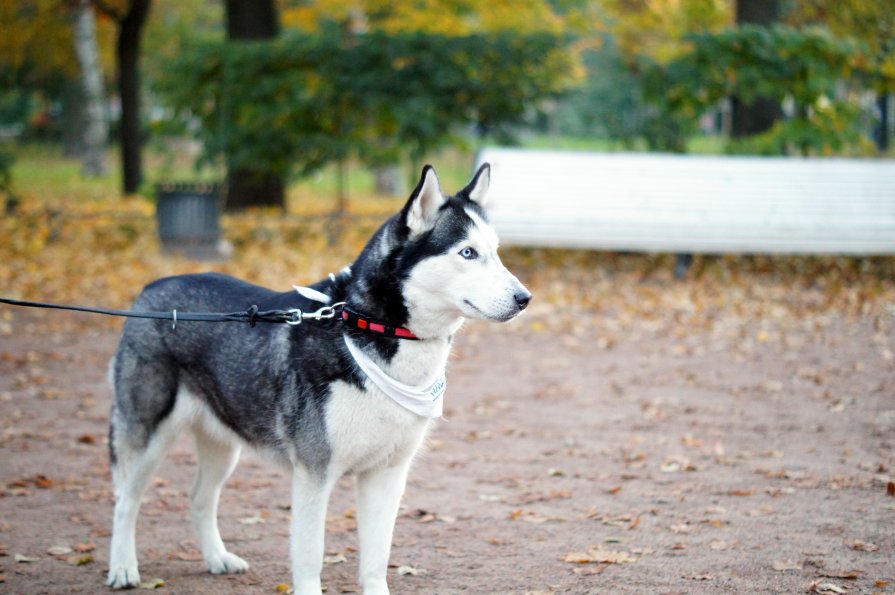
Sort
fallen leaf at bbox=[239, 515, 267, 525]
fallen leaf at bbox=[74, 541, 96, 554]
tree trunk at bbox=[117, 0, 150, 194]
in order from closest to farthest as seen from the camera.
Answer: fallen leaf at bbox=[74, 541, 96, 554], fallen leaf at bbox=[239, 515, 267, 525], tree trunk at bbox=[117, 0, 150, 194]

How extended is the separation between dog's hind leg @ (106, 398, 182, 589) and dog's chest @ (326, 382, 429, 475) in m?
1.05

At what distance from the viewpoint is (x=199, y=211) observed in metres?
14.3

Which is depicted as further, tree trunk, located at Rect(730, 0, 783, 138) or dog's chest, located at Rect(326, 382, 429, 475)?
tree trunk, located at Rect(730, 0, 783, 138)

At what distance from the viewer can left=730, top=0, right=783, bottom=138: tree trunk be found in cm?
1593

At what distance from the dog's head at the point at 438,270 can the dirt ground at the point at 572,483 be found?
4.82 ft

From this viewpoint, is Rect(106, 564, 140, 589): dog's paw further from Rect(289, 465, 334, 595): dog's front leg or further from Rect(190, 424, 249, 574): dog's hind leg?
Rect(289, 465, 334, 595): dog's front leg

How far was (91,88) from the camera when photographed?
29562 millimetres

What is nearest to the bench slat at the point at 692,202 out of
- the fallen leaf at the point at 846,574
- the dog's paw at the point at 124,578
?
the fallen leaf at the point at 846,574

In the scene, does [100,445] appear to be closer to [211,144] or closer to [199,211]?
[199,211]

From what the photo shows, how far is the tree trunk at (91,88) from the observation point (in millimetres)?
28641

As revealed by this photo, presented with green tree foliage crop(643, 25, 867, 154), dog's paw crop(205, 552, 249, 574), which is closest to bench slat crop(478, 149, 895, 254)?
green tree foliage crop(643, 25, 867, 154)

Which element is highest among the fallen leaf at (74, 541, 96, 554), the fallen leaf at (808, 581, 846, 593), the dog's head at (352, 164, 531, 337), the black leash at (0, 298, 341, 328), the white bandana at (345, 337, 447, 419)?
the dog's head at (352, 164, 531, 337)

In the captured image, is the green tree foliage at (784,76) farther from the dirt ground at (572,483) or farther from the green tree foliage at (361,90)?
the dirt ground at (572,483)

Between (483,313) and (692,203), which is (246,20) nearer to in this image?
(692,203)
